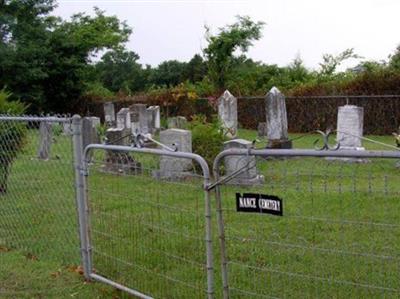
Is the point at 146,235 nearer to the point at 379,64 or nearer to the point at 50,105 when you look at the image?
the point at 379,64

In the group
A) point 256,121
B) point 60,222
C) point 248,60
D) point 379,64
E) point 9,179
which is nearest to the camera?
point 60,222

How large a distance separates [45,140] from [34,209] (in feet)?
5.58

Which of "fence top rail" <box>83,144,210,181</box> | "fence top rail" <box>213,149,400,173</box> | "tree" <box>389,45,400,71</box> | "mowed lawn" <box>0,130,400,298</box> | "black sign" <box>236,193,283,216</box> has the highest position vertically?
"tree" <box>389,45,400,71</box>

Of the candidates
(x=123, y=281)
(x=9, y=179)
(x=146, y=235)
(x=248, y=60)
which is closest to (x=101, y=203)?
(x=146, y=235)

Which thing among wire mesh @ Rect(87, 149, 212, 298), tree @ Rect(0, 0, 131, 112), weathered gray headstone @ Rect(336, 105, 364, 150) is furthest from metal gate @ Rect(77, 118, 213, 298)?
tree @ Rect(0, 0, 131, 112)

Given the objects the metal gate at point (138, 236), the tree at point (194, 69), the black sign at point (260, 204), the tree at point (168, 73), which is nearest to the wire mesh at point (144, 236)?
the metal gate at point (138, 236)

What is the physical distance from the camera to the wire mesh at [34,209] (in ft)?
19.6

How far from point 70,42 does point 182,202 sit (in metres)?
33.1

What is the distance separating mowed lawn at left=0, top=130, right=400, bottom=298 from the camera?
5074mm

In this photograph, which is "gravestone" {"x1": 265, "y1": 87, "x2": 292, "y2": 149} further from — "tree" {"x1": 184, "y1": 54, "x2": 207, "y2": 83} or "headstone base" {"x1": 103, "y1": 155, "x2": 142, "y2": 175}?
"tree" {"x1": 184, "y1": 54, "x2": 207, "y2": 83}

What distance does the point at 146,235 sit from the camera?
591 centimetres

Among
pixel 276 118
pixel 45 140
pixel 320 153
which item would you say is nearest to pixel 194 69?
pixel 276 118

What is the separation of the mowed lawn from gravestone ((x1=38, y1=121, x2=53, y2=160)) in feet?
5.37

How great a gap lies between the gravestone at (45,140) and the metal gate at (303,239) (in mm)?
3266
